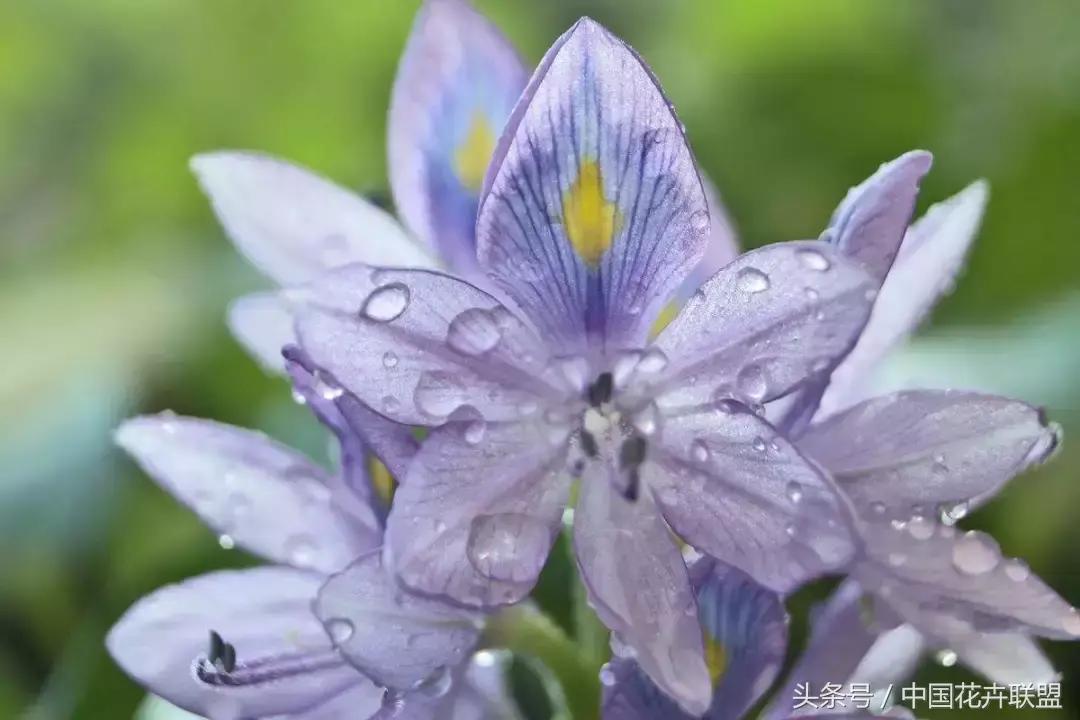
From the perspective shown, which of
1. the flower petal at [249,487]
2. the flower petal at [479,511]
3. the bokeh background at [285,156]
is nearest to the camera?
the flower petal at [479,511]

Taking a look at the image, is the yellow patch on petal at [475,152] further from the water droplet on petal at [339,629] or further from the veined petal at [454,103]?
the water droplet on petal at [339,629]

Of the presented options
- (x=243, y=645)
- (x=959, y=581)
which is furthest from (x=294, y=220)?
(x=959, y=581)

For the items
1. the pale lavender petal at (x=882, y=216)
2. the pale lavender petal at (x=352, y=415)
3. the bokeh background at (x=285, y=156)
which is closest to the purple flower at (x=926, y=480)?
the pale lavender petal at (x=882, y=216)

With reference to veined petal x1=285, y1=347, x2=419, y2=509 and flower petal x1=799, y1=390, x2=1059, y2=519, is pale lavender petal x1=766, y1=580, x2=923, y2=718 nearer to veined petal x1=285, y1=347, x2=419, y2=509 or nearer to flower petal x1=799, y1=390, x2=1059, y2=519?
flower petal x1=799, y1=390, x2=1059, y2=519

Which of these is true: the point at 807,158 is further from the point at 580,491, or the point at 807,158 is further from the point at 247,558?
the point at 580,491

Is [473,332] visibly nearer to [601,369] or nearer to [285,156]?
[601,369]

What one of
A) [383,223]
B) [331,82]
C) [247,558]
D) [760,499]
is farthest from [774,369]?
[331,82]
